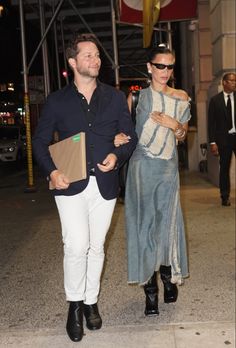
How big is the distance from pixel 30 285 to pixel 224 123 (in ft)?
14.2

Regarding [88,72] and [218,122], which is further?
[218,122]

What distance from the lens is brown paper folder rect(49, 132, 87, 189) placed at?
311 centimetres

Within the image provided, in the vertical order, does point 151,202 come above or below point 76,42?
below

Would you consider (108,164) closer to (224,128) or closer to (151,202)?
(151,202)

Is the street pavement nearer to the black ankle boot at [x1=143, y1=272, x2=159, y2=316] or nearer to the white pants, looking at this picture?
the black ankle boot at [x1=143, y1=272, x2=159, y2=316]

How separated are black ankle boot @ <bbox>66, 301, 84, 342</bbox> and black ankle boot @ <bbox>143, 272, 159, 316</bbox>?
1.83ft

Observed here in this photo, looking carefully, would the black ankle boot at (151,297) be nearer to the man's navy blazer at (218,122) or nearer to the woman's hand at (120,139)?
the woman's hand at (120,139)

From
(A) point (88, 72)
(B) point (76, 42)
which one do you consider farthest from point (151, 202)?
(B) point (76, 42)

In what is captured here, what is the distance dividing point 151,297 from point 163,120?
131 cm

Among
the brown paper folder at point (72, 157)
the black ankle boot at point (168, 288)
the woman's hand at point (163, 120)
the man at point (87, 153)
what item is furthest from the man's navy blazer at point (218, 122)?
the brown paper folder at point (72, 157)

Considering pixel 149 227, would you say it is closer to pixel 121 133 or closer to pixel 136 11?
pixel 121 133

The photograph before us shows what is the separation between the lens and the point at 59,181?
315 centimetres

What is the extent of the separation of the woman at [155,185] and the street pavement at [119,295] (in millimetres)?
281

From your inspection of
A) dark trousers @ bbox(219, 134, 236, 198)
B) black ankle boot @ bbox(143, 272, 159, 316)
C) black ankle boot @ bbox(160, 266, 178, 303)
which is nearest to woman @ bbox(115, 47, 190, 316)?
black ankle boot @ bbox(143, 272, 159, 316)
